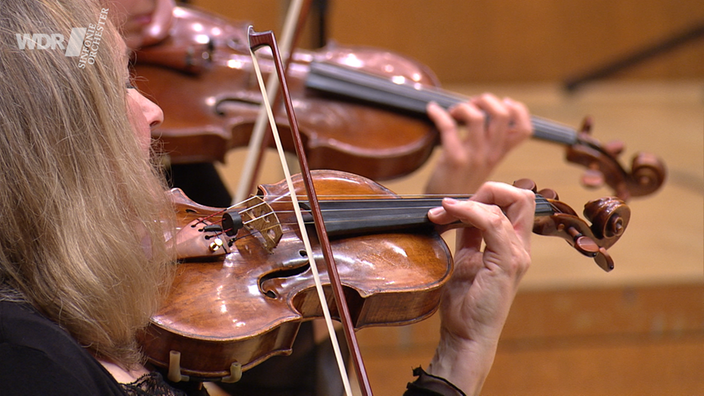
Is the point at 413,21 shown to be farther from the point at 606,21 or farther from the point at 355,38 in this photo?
the point at 606,21

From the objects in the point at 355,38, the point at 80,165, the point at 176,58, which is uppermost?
the point at 355,38

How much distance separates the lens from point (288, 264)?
67 centimetres

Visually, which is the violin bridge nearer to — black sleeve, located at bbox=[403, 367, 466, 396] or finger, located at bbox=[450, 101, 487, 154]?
black sleeve, located at bbox=[403, 367, 466, 396]

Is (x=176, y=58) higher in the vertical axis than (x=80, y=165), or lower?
higher

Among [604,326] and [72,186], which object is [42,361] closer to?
[72,186]

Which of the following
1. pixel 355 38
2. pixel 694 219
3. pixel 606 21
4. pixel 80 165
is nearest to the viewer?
pixel 80 165

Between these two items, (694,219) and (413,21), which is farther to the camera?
(413,21)

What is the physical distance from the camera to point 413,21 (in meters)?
3.50

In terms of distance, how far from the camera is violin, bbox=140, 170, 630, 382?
586 millimetres

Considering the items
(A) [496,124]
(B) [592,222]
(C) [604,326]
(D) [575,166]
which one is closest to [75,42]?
(B) [592,222]

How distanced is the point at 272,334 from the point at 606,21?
3.58m

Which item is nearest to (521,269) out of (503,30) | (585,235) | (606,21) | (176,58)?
(585,235)

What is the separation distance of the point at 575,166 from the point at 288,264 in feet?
6.70

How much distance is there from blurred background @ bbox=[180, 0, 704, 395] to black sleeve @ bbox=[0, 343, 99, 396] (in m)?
0.61
